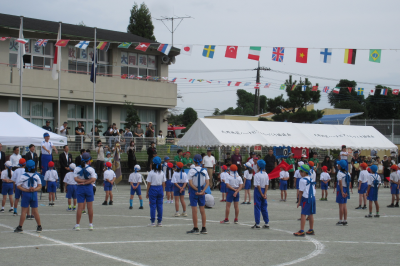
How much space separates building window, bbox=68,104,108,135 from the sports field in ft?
66.6

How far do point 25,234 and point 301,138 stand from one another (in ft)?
68.8

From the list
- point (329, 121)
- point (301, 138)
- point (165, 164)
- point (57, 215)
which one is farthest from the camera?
point (329, 121)

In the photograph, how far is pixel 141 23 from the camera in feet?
178

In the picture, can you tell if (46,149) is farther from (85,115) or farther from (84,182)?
(85,115)

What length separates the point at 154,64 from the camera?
38188mm

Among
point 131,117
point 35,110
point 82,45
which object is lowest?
point 131,117

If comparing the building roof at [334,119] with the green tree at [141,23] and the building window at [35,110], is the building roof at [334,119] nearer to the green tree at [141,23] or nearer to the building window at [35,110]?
the green tree at [141,23]

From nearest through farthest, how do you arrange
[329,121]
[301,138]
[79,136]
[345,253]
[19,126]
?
1. [345,253]
2. [19,126]
3. [79,136]
4. [301,138]
5. [329,121]

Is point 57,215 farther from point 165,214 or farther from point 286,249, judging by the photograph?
point 286,249

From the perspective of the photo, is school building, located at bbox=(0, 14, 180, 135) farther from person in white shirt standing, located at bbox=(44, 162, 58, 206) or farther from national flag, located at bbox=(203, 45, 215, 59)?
person in white shirt standing, located at bbox=(44, 162, 58, 206)

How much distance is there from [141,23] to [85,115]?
2256 cm

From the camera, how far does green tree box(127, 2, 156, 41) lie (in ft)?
177

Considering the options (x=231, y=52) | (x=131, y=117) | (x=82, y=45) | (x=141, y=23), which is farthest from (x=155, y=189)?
(x=141, y=23)

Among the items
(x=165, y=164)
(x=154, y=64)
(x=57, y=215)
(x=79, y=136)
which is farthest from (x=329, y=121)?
(x=57, y=215)
